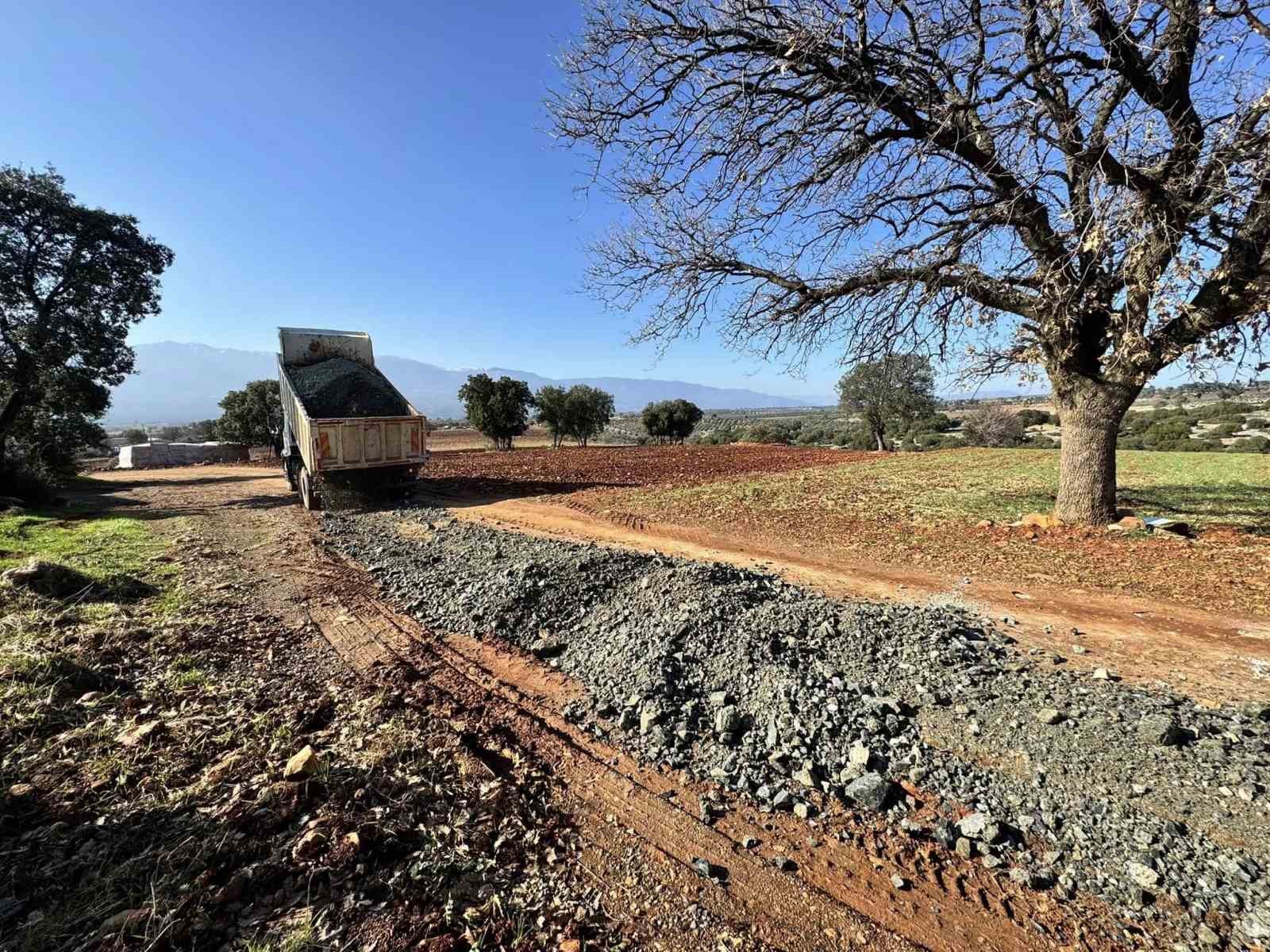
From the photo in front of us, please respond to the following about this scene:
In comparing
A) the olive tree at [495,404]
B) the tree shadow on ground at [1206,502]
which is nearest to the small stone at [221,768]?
the tree shadow on ground at [1206,502]

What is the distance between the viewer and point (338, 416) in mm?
11477

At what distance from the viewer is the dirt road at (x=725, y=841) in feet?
7.33

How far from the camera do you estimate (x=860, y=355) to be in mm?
8641

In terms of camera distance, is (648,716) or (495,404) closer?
(648,716)

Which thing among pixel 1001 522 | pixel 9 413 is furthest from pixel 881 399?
pixel 9 413

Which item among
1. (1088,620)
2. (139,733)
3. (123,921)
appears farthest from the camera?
(1088,620)

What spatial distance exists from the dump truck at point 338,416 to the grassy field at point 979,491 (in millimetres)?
6217

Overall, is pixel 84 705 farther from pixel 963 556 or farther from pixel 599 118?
pixel 963 556

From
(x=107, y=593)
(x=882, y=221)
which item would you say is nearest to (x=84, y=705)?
(x=107, y=593)

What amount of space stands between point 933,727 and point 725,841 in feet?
5.42

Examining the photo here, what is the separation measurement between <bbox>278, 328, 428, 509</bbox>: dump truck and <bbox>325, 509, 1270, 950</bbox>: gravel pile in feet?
24.3

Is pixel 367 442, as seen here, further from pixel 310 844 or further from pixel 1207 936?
pixel 1207 936

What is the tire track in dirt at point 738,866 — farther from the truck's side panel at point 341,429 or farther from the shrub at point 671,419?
the shrub at point 671,419

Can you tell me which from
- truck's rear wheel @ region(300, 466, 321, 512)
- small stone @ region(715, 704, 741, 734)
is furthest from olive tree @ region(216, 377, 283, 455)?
small stone @ region(715, 704, 741, 734)
